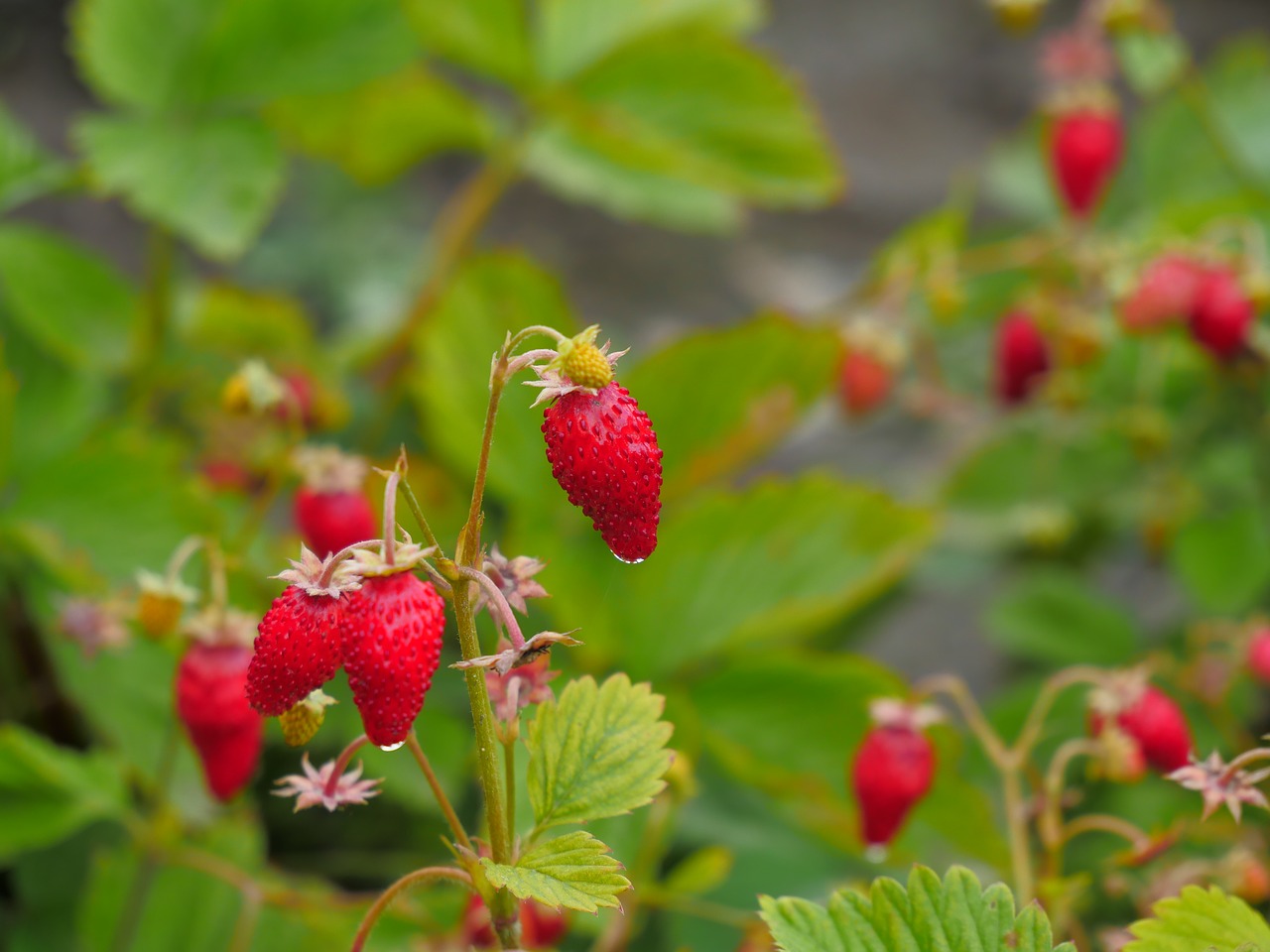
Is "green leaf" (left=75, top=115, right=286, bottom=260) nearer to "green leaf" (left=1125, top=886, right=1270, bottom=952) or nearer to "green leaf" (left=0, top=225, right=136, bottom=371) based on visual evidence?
"green leaf" (left=0, top=225, right=136, bottom=371)

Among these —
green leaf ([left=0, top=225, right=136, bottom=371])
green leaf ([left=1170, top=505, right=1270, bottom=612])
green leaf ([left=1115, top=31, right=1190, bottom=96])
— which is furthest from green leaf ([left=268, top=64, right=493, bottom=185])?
green leaf ([left=1170, top=505, right=1270, bottom=612])

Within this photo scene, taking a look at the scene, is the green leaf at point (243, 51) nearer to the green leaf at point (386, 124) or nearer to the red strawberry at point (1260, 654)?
the green leaf at point (386, 124)

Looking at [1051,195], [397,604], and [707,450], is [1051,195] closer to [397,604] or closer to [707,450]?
[707,450]

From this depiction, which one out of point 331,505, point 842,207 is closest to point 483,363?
point 331,505

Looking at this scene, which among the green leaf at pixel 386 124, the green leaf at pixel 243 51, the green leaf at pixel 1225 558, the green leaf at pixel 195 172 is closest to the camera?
the green leaf at pixel 195 172

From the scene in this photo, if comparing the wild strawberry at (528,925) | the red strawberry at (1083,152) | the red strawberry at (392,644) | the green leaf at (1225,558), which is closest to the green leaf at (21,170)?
the wild strawberry at (528,925)

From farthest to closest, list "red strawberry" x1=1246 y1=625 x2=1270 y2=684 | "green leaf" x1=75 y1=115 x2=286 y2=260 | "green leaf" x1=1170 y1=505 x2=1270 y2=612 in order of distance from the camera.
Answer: "green leaf" x1=1170 y1=505 x2=1270 y2=612
"green leaf" x1=75 y1=115 x2=286 y2=260
"red strawberry" x1=1246 y1=625 x2=1270 y2=684
